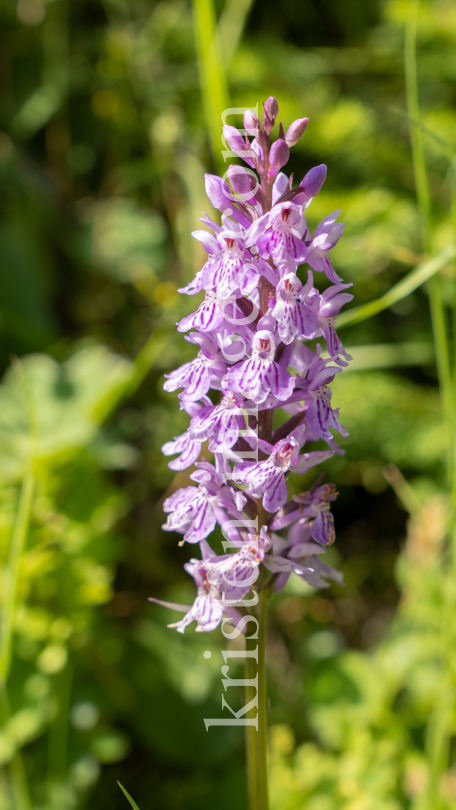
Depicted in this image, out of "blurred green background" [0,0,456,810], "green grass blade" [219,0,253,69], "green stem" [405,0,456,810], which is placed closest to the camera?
"green stem" [405,0,456,810]

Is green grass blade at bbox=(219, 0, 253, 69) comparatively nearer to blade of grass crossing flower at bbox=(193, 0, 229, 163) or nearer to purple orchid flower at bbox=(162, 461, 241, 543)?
blade of grass crossing flower at bbox=(193, 0, 229, 163)

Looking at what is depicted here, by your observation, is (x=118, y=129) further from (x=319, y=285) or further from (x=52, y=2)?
(x=319, y=285)

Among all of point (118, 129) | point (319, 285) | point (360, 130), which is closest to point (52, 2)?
point (118, 129)

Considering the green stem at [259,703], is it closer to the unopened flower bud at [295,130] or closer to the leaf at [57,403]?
the unopened flower bud at [295,130]

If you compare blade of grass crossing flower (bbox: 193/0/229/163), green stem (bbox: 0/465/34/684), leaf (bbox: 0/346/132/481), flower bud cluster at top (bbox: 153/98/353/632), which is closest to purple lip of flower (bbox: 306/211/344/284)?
flower bud cluster at top (bbox: 153/98/353/632)

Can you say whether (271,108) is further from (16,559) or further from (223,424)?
(16,559)

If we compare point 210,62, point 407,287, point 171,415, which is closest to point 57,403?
point 171,415
